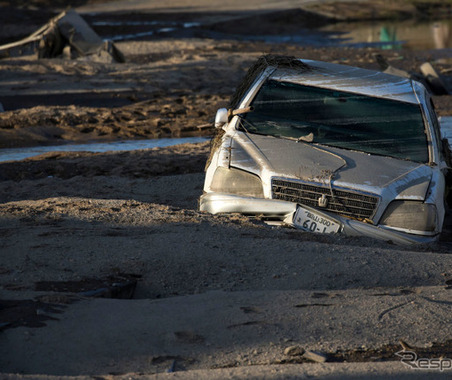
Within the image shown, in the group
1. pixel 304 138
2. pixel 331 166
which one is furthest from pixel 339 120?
pixel 331 166

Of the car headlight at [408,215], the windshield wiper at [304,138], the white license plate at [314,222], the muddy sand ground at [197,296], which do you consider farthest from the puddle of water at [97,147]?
the car headlight at [408,215]

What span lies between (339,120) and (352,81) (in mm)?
635

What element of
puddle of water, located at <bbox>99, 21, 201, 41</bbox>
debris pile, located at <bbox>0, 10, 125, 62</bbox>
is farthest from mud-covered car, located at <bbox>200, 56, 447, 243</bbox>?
puddle of water, located at <bbox>99, 21, 201, 41</bbox>

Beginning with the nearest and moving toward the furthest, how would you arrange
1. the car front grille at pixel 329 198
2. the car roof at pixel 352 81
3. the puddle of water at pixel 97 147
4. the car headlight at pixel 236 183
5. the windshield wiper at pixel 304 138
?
1. the car front grille at pixel 329 198
2. the car headlight at pixel 236 183
3. the windshield wiper at pixel 304 138
4. the car roof at pixel 352 81
5. the puddle of water at pixel 97 147

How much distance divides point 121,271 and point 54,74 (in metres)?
14.5

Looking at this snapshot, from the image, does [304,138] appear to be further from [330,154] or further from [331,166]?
[331,166]

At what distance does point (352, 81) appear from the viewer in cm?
771

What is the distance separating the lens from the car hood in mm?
6469

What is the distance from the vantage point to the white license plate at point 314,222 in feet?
21.1

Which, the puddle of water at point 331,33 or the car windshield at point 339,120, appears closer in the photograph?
the car windshield at point 339,120

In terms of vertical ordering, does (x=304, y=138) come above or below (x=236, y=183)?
above

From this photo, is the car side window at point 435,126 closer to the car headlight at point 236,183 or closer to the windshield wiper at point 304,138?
the windshield wiper at point 304,138

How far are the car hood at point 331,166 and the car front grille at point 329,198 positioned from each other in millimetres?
61

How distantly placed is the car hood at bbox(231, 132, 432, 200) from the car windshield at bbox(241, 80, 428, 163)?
0.55ft
